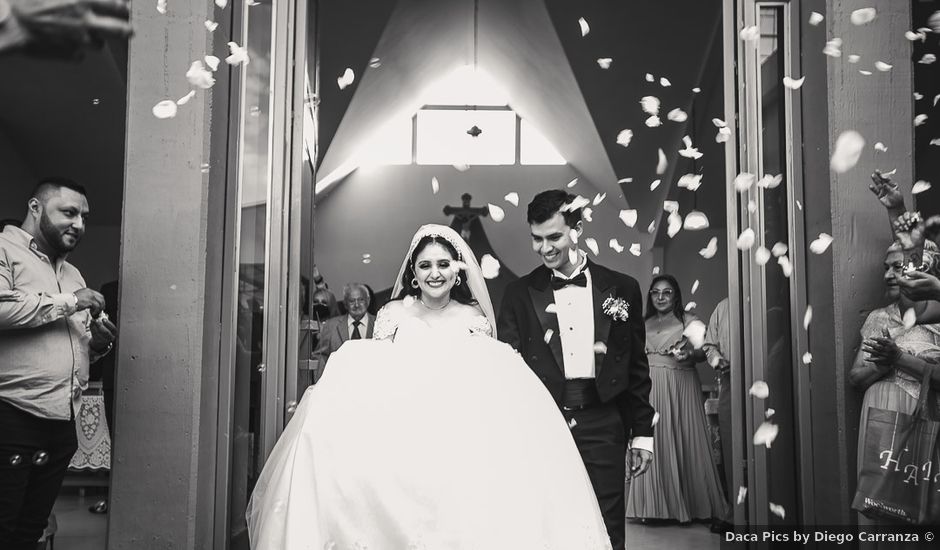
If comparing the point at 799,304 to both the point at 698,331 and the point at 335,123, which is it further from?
the point at 335,123

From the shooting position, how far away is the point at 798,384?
353 centimetres

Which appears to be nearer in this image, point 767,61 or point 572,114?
point 767,61

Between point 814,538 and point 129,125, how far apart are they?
298 centimetres

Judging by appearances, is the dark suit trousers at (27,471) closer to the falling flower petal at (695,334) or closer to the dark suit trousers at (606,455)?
the dark suit trousers at (606,455)

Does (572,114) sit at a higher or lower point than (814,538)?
higher

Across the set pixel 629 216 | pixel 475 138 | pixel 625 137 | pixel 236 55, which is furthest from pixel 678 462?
pixel 475 138

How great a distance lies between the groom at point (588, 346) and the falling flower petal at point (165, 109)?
4.58ft

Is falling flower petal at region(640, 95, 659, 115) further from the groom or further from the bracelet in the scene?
the bracelet

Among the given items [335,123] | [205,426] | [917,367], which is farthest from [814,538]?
[335,123]

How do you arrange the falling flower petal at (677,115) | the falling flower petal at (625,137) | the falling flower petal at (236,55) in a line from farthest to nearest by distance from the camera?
1. the falling flower petal at (625,137)
2. the falling flower petal at (677,115)
3. the falling flower petal at (236,55)

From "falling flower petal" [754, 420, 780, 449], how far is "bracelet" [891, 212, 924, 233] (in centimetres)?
87

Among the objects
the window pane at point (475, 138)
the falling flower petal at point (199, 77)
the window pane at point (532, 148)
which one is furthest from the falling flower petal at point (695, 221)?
the falling flower petal at point (199, 77)

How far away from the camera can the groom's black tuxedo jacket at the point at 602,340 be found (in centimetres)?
352

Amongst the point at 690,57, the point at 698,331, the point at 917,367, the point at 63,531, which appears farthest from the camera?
the point at 690,57
